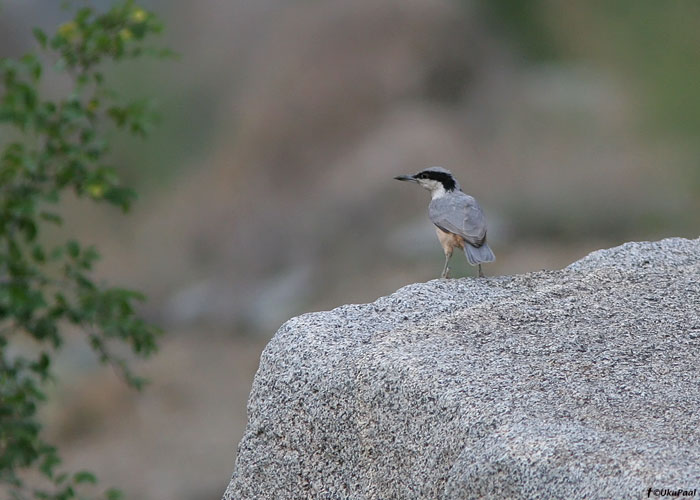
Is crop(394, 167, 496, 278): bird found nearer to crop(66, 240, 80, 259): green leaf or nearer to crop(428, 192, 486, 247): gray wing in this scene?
crop(428, 192, 486, 247): gray wing

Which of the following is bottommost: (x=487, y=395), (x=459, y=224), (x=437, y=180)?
(x=487, y=395)

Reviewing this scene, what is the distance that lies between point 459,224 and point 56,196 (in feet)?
5.86

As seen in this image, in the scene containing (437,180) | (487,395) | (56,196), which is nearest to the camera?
(487,395)

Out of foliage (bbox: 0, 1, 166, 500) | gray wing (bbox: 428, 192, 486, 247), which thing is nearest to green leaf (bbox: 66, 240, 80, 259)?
foliage (bbox: 0, 1, 166, 500)

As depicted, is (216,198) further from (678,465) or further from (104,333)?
(678,465)

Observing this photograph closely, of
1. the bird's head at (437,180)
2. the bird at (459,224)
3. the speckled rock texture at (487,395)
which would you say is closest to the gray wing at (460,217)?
the bird at (459,224)

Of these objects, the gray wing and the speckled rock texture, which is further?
the gray wing

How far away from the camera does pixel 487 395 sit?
9.70 ft

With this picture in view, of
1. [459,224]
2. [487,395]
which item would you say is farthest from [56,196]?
[487,395]

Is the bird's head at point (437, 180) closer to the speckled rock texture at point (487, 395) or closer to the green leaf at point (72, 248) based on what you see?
the speckled rock texture at point (487, 395)

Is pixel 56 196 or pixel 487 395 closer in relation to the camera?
pixel 487 395

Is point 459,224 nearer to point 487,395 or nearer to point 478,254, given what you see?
point 478,254

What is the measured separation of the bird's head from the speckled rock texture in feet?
4.55

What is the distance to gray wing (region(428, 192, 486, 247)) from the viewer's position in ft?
15.5
